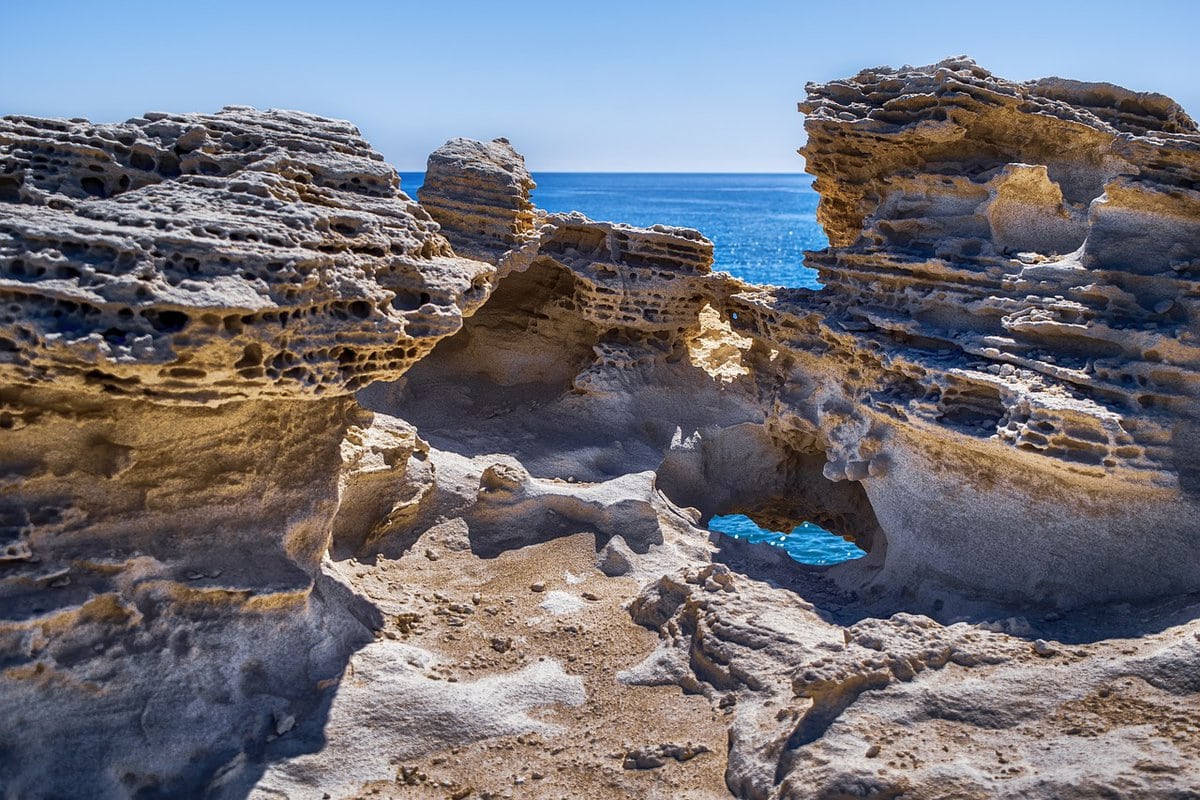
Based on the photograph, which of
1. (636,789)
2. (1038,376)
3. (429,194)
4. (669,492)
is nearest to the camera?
(636,789)

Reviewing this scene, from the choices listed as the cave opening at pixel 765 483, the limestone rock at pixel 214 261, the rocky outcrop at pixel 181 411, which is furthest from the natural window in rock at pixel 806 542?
the limestone rock at pixel 214 261

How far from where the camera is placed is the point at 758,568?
9.94 m

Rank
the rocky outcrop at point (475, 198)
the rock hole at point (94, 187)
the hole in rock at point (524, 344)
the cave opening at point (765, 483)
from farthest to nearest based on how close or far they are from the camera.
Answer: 1. the hole in rock at point (524, 344)
2. the rocky outcrop at point (475, 198)
3. the cave opening at point (765, 483)
4. the rock hole at point (94, 187)

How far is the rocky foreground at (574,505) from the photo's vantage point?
606 cm

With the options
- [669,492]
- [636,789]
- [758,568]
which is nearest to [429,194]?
[669,492]

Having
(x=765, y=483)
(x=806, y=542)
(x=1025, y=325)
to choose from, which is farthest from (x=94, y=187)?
(x=806, y=542)

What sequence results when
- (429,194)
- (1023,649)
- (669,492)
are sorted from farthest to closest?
(429,194), (669,492), (1023,649)

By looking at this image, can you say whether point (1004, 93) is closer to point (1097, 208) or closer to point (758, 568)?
point (1097, 208)

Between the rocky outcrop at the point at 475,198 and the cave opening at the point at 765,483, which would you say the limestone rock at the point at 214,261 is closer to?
the rocky outcrop at the point at 475,198

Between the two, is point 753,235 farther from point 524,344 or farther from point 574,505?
point 574,505

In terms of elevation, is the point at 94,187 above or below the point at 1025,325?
above

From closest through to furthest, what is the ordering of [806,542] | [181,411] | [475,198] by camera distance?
[181,411] → [475,198] → [806,542]

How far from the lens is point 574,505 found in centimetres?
1016

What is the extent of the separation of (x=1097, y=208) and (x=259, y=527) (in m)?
7.64
